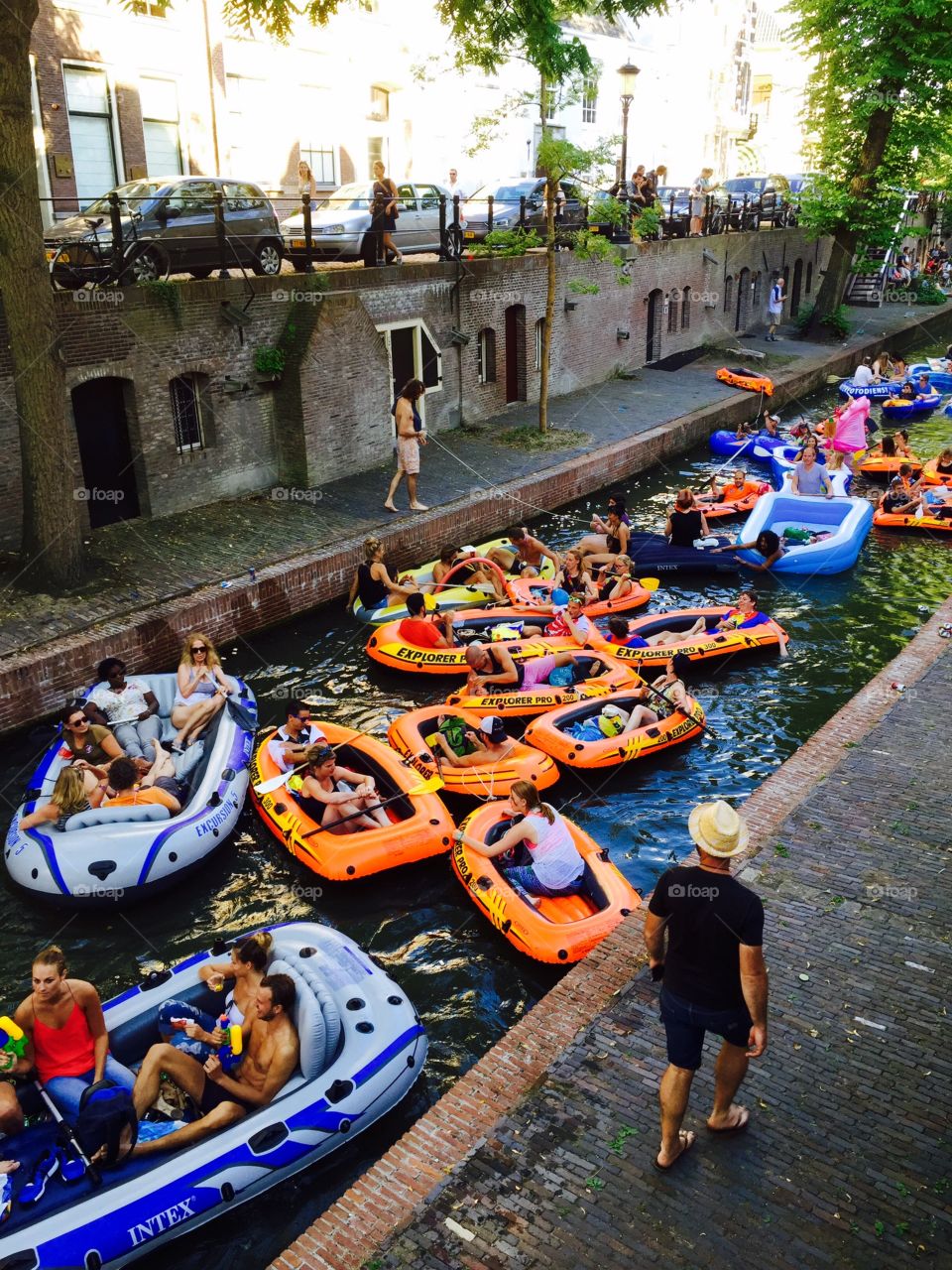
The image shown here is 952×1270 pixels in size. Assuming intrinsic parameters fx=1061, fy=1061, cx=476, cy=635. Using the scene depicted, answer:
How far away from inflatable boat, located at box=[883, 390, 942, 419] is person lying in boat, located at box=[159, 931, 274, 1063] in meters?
24.7

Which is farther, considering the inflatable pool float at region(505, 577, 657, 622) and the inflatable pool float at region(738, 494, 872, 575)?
the inflatable pool float at region(738, 494, 872, 575)

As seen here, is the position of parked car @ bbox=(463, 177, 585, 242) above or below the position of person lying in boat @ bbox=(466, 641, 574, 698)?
above

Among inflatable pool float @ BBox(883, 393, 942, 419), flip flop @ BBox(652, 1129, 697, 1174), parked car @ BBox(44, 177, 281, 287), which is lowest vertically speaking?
inflatable pool float @ BBox(883, 393, 942, 419)

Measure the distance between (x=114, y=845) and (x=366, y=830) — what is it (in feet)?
6.62

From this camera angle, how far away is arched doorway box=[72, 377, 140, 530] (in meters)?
14.2

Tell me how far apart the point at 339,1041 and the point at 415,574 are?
27.6 feet

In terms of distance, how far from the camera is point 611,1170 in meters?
5.07

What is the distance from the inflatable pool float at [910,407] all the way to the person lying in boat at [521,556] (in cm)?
1617

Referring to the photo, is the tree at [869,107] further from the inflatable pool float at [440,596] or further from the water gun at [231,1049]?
the water gun at [231,1049]

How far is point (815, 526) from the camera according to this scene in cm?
1728

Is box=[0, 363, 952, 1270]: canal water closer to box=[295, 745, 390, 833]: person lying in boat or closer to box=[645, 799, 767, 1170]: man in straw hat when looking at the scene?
box=[295, 745, 390, 833]: person lying in boat

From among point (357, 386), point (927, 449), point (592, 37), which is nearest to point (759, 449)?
point (927, 449)

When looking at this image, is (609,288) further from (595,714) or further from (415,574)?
(595,714)
